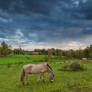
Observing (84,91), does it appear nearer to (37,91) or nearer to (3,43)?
(37,91)

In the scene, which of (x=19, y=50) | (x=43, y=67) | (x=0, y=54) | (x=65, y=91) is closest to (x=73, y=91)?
(x=65, y=91)

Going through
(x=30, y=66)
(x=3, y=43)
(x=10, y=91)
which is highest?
(x=3, y=43)

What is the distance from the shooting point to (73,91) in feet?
21.5

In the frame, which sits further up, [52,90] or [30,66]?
[30,66]

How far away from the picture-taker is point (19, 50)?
104312mm

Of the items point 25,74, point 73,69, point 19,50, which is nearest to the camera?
point 25,74

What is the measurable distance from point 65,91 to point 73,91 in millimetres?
472

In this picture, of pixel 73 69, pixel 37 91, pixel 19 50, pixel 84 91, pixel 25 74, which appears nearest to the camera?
pixel 84 91

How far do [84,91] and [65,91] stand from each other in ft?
3.62

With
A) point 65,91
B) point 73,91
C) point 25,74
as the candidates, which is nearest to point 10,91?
point 25,74

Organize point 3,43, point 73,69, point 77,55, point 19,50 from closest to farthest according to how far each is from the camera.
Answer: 1. point 73,69
2. point 77,55
3. point 3,43
4. point 19,50

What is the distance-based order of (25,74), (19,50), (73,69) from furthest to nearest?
1. (19,50)
2. (73,69)
3. (25,74)

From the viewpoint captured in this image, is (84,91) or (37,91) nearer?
(84,91)

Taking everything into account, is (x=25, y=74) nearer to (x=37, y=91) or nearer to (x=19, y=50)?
(x=37, y=91)
